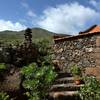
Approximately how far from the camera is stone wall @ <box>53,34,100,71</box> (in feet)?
50.6

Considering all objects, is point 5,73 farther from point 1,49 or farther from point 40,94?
point 1,49

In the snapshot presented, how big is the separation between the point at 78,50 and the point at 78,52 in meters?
0.11

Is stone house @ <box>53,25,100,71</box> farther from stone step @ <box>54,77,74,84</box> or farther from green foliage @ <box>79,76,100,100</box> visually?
green foliage @ <box>79,76,100,100</box>

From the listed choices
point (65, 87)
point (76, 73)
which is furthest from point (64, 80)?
point (65, 87)

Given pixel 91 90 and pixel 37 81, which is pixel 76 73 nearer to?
pixel 37 81

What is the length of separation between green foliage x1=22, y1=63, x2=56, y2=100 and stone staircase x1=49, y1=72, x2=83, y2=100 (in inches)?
21.3

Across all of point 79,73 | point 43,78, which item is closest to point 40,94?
point 43,78

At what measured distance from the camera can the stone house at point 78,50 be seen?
50.5ft

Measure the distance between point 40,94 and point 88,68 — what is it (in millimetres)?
3825

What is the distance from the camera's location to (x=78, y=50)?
16703 millimetres

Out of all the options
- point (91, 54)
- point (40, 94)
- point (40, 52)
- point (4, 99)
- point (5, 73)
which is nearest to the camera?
point (4, 99)

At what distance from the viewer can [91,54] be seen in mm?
15641

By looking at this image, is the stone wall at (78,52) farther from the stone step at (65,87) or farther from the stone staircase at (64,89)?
the stone step at (65,87)

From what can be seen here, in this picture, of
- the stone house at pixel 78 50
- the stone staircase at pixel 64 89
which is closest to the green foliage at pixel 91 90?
the stone staircase at pixel 64 89
